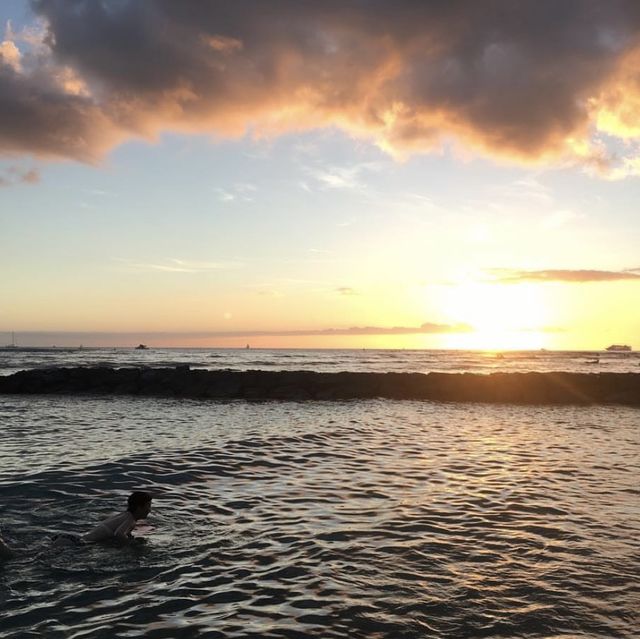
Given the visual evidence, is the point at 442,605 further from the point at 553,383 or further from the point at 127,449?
the point at 553,383

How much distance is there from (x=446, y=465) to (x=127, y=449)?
378 inches

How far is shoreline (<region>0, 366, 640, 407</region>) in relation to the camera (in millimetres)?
35000

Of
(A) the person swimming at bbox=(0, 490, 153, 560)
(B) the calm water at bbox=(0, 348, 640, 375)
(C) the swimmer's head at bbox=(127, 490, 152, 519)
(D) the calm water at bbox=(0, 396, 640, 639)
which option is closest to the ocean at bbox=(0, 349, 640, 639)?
(D) the calm water at bbox=(0, 396, 640, 639)

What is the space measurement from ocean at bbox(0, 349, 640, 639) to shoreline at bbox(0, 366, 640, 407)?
15.6 m

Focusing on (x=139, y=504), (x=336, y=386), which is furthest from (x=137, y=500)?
(x=336, y=386)

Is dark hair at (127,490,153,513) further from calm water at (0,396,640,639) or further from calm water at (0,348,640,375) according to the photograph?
calm water at (0,348,640,375)

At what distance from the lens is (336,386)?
36.1 meters

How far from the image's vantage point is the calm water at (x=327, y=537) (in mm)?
6496

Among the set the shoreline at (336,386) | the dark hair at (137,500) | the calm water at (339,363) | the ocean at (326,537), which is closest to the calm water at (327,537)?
the ocean at (326,537)

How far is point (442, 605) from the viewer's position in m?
6.82

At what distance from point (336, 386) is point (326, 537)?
26942 mm

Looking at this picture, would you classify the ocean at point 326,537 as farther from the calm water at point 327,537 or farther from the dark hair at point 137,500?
the dark hair at point 137,500

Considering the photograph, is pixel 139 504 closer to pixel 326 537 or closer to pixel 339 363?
pixel 326 537

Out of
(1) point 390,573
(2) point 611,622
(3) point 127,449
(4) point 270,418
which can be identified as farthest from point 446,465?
(4) point 270,418
